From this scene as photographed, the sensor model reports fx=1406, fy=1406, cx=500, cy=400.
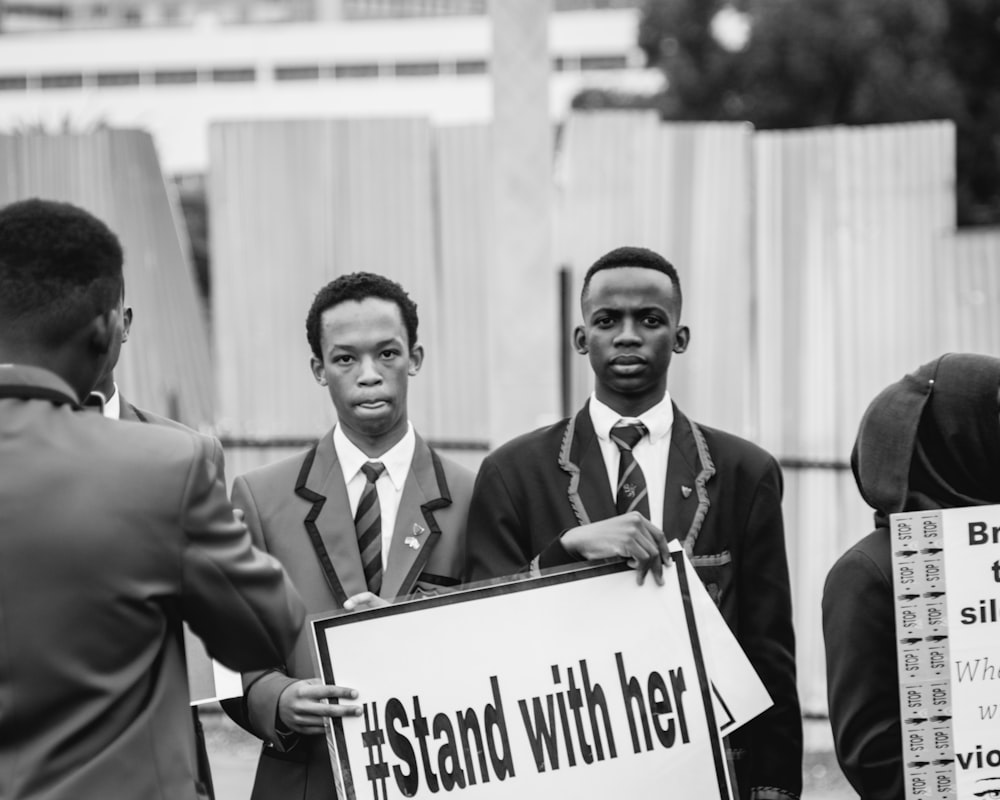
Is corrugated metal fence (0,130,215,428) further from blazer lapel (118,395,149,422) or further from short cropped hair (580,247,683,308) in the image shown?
short cropped hair (580,247,683,308)

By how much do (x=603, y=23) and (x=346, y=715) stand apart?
207 feet

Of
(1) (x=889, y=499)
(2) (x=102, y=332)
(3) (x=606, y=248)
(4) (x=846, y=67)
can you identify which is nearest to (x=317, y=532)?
(2) (x=102, y=332)

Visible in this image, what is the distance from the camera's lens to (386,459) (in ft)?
11.9

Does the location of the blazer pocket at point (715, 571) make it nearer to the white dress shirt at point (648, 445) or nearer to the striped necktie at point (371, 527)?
the white dress shirt at point (648, 445)

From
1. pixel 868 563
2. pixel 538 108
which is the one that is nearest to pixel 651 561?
pixel 868 563

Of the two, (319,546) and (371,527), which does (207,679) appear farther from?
(371,527)

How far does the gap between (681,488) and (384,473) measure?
0.76 m

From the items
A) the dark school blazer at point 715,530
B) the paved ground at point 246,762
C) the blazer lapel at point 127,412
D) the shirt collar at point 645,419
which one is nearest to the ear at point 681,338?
the shirt collar at point 645,419

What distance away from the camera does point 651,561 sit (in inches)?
126

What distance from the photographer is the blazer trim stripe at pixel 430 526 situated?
3.44m

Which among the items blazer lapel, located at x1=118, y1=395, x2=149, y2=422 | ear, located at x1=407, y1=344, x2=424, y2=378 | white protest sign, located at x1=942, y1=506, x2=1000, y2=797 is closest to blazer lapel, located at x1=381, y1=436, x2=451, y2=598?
ear, located at x1=407, y1=344, x2=424, y2=378

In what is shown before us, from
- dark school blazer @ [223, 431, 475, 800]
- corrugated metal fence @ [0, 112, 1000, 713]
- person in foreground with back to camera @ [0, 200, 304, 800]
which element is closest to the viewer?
person in foreground with back to camera @ [0, 200, 304, 800]

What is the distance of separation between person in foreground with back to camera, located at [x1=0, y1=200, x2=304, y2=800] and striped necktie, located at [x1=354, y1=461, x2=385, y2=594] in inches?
35.1

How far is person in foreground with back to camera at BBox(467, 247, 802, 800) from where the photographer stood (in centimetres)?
341
